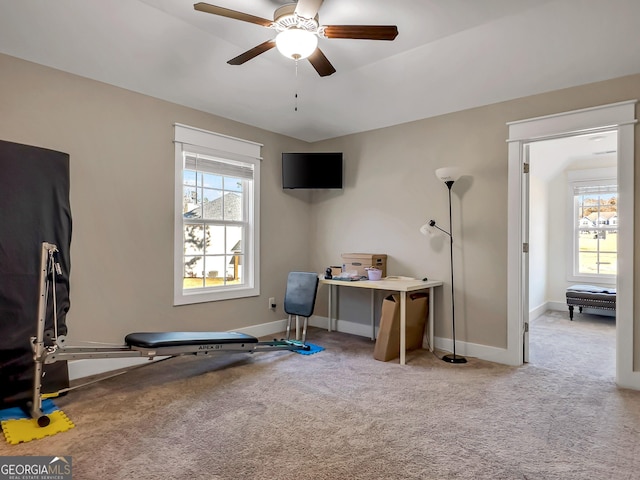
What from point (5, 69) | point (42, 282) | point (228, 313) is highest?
point (5, 69)

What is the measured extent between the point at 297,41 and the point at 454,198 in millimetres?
2442

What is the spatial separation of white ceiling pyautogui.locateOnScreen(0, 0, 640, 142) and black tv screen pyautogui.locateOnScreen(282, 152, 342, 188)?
807 mm

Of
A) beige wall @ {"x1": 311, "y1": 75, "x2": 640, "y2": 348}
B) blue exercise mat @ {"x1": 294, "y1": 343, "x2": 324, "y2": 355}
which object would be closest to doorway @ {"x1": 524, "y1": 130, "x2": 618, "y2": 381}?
beige wall @ {"x1": 311, "y1": 75, "x2": 640, "y2": 348}

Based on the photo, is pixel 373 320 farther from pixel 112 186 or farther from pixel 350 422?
pixel 112 186

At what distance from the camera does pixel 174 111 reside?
12.4 feet

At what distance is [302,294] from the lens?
415 centimetres

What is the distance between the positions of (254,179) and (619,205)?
11.8 feet

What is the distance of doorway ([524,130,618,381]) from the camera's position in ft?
18.1

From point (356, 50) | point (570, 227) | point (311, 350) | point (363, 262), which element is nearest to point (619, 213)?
point (363, 262)

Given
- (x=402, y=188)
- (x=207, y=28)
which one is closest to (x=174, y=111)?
(x=207, y=28)

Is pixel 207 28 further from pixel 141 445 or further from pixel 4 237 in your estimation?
pixel 141 445

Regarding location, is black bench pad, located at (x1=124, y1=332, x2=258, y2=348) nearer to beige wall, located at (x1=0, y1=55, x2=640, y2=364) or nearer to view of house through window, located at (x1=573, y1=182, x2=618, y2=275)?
beige wall, located at (x1=0, y1=55, x2=640, y2=364)

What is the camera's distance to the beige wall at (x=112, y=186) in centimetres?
296

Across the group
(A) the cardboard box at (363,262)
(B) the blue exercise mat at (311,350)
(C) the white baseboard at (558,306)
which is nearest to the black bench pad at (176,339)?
(B) the blue exercise mat at (311,350)
